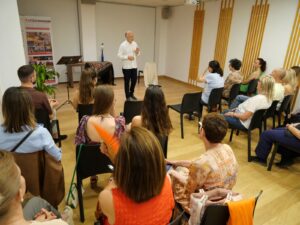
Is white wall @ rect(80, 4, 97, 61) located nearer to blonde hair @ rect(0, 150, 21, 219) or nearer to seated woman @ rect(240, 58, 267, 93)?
seated woman @ rect(240, 58, 267, 93)

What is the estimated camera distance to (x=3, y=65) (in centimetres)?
339

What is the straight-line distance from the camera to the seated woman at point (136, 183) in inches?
39.4

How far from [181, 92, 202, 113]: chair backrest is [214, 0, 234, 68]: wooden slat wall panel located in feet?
9.67

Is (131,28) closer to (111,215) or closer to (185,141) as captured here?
(185,141)

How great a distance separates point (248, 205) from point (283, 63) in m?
4.78

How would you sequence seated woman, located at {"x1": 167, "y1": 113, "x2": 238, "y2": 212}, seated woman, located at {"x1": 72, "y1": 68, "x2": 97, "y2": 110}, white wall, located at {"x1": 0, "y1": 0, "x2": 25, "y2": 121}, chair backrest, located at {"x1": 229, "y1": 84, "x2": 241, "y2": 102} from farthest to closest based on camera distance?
chair backrest, located at {"x1": 229, "y1": 84, "x2": 241, "y2": 102} < white wall, located at {"x1": 0, "y1": 0, "x2": 25, "y2": 121} < seated woman, located at {"x1": 72, "y1": 68, "x2": 97, "y2": 110} < seated woman, located at {"x1": 167, "y1": 113, "x2": 238, "y2": 212}

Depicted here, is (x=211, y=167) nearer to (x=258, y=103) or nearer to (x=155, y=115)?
(x=155, y=115)

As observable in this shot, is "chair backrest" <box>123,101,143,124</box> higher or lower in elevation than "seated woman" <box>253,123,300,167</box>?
higher

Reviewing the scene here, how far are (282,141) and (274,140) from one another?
11 centimetres

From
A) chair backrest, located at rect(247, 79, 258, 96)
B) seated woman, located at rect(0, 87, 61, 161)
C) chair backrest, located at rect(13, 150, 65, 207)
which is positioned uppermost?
seated woman, located at rect(0, 87, 61, 161)

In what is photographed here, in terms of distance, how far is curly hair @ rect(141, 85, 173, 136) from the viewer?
7.09 ft

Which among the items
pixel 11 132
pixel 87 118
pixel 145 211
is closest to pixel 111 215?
pixel 145 211

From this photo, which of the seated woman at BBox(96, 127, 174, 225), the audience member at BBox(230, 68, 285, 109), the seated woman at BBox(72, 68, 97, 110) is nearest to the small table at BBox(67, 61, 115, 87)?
the seated woman at BBox(72, 68, 97, 110)

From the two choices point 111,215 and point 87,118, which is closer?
point 111,215
